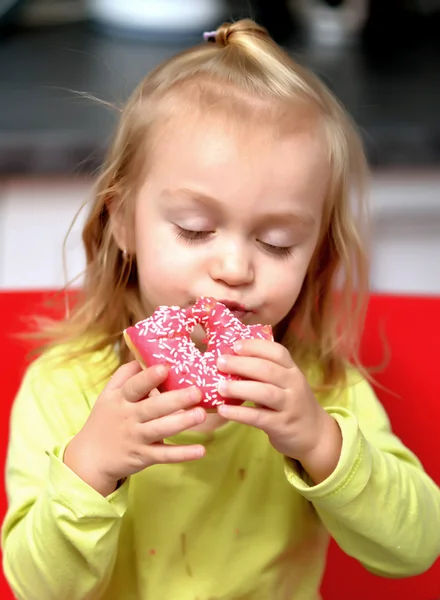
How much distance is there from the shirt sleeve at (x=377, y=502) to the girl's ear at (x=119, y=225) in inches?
10.6

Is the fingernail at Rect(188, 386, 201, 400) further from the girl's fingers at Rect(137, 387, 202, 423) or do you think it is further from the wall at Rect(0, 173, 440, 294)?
the wall at Rect(0, 173, 440, 294)

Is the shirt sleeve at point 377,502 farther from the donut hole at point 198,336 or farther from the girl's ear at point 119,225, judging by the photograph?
the girl's ear at point 119,225

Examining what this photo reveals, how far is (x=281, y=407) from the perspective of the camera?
2.68ft

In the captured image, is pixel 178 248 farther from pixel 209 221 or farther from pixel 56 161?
pixel 56 161

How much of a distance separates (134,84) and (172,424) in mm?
981

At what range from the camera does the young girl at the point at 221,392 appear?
2.74 ft

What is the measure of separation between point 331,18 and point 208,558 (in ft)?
3.99

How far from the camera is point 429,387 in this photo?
1.21 metres

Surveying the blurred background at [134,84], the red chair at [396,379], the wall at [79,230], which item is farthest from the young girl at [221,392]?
the wall at [79,230]

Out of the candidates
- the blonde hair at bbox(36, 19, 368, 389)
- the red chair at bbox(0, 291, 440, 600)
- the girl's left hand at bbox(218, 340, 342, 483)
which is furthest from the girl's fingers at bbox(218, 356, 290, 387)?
the red chair at bbox(0, 291, 440, 600)

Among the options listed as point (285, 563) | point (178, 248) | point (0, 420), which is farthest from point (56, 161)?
point (285, 563)

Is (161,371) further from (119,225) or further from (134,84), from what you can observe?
(134,84)

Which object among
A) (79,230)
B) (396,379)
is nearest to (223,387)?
(396,379)

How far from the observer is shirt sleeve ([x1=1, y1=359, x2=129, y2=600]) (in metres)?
0.84
